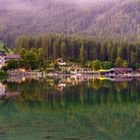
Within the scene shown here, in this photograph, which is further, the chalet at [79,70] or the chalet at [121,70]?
the chalet at [121,70]

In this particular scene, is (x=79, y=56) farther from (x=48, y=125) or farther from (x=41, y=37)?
(x=48, y=125)

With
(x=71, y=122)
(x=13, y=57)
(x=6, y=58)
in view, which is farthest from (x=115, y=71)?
(x=71, y=122)

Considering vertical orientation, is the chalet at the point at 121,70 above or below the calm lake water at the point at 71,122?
below

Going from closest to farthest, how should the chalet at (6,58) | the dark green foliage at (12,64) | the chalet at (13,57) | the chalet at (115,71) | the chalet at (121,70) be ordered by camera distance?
the dark green foliage at (12,64) → the chalet at (6,58) → the chalet at (13,57) → the chalet at (115,71) → the chalet at (121,70)

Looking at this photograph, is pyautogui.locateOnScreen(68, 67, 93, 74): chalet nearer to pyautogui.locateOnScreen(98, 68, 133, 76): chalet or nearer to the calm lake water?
pyautogui.locateOnScreen(98, 68, 133, 76): chalet

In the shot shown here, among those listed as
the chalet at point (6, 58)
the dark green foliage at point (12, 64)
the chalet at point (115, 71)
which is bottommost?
the chalet at point (115, 71)

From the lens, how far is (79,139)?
19469mm

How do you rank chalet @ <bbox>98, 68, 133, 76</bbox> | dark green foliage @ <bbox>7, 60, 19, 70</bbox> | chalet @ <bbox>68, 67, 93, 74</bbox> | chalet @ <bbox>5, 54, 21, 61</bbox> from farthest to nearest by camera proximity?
chalet @ <bbox>98, 68, 133, 76</bbox>
chalet @ <bbox>68, 67, 93, 74</bbox>
chalet @ <bbox>5, 54, 21, 61</bbox>
dark green foliage @ <bbox>7, 60, 19, 70</bbox>

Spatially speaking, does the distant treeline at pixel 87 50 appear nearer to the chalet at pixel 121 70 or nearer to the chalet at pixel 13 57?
the chalet at pixel 121 70

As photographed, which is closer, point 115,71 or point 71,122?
point 71,122

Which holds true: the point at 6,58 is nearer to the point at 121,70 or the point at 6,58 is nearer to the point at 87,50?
the point at 87,50

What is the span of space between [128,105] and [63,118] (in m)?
9.40

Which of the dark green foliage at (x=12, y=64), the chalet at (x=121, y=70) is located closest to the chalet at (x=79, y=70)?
the chalet at (x=121, y=70)

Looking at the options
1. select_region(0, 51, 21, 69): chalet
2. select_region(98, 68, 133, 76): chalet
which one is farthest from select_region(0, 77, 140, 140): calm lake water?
select_region(98, 68, 133, 76): chalet
